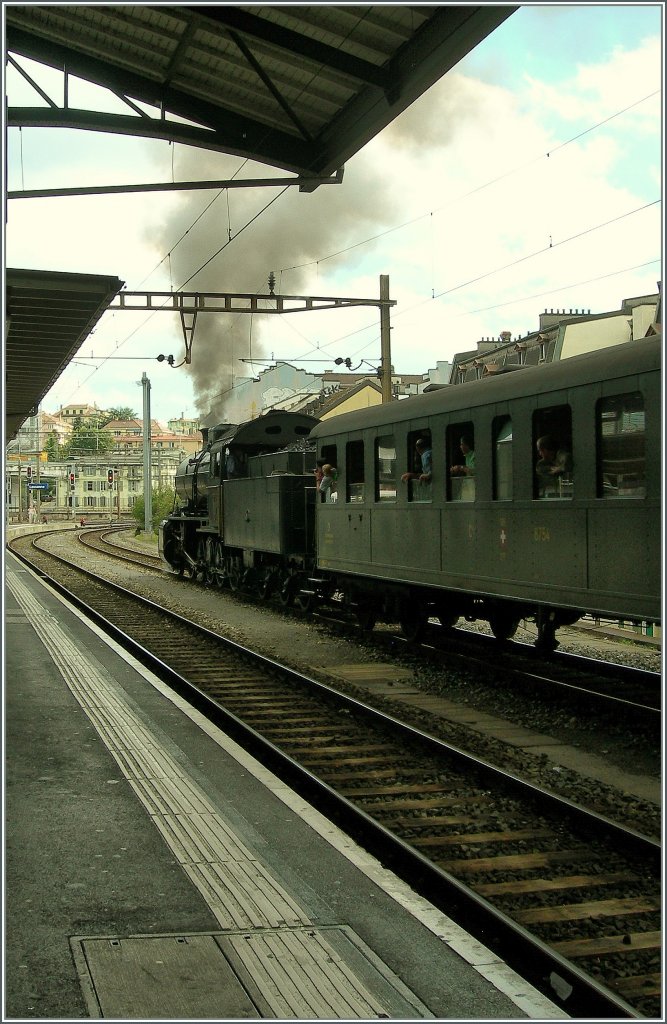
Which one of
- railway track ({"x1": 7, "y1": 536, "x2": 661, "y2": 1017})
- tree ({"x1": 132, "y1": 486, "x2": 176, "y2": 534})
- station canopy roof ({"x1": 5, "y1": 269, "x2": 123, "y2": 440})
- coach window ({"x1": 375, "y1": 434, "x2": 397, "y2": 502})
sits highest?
station canopy roof ({"x1": 5, "y1": 269, "x2": 123, "y2": 440})

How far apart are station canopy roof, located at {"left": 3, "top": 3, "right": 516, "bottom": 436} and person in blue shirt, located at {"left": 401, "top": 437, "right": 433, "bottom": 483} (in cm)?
312

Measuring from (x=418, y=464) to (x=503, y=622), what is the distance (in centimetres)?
203

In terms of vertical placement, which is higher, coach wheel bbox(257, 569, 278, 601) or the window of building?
the window of building

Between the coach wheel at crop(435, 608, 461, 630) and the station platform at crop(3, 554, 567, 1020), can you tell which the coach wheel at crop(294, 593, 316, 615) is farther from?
the station platform at crop(3, 554, 567, 1020)

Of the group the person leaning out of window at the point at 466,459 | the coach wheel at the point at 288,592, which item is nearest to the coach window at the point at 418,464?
the person leaning out of window at the point at 466,459

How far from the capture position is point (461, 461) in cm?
1025

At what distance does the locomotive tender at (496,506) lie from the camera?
7387mm

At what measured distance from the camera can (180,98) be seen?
33.1 ft

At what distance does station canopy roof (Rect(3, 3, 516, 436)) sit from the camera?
25.4ft

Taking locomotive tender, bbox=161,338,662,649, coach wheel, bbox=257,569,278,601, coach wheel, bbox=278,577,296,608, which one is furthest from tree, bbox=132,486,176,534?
locomotive tender, bbox=161,338,662,649

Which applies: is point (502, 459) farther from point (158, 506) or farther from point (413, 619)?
point (158, 506)

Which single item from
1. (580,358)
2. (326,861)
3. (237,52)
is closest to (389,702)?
(580,358)

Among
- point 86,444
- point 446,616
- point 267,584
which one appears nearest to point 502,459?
point 446,616

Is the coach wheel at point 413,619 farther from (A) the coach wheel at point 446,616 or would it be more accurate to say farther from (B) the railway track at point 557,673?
(A) the coach wheel at point 446,616
